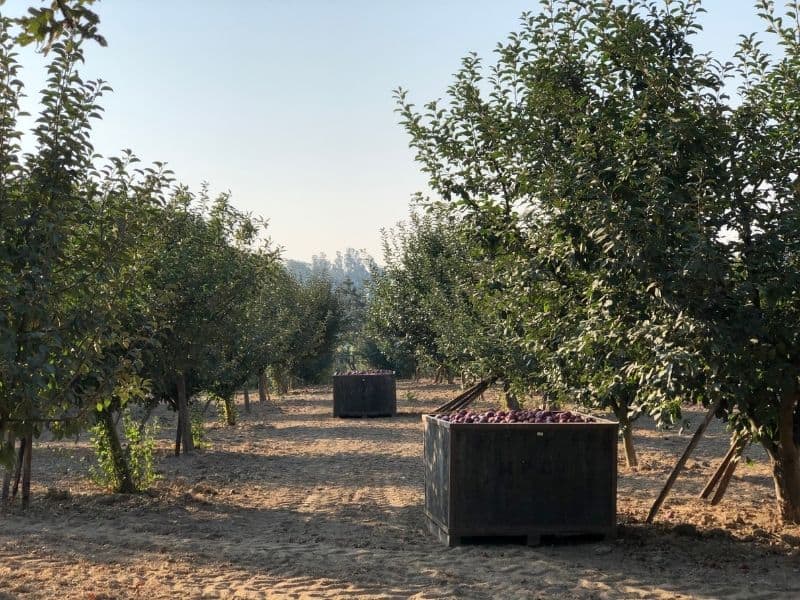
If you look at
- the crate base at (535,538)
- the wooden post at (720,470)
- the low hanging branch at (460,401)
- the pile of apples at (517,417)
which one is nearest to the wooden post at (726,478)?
the wooden post at (720,470)

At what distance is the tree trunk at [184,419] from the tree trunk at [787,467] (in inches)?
420

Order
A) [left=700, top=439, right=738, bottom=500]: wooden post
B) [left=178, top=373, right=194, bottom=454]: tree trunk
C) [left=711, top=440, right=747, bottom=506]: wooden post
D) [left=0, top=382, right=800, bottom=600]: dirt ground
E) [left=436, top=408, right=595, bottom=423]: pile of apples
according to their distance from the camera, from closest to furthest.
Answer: [left=0, top=382, right=800, bottom=600]: dirt ground
[left=436, top=408, right=595, bottom=423]: pile of apples
[left=700, top=439, right=738, bottom=500]: wooden post
[left=711, top=440, right=747, bottom=506]: wooden post
[left=178, top=373, right=194, bottom=454]: tree trunk

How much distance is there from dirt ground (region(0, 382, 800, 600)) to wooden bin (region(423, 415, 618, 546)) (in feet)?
0.75

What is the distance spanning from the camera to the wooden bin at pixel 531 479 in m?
8.50

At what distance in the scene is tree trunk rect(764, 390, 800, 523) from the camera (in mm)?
8484

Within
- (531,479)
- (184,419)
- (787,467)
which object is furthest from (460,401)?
(184,419)

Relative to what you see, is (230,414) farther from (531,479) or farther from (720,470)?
(531,479)

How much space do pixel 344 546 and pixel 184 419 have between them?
28.5 feet

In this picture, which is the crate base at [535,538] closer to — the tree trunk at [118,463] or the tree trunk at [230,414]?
the tree trunk at [118,463]

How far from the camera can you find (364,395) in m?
27.4

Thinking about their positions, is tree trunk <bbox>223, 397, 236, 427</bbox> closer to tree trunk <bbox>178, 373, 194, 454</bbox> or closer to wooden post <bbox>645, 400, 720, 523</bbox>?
tree trunk <bbox>178, 373, 194, 454</bbox>

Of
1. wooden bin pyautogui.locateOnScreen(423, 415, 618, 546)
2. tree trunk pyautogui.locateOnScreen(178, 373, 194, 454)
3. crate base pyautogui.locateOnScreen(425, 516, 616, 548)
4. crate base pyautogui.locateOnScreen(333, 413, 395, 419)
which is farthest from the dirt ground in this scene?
crate base pyautogui.locateOnScreen(333, 413, 395, 419)

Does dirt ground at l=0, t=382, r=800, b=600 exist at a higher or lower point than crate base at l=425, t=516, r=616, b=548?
lower

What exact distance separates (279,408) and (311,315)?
28.6 ft
